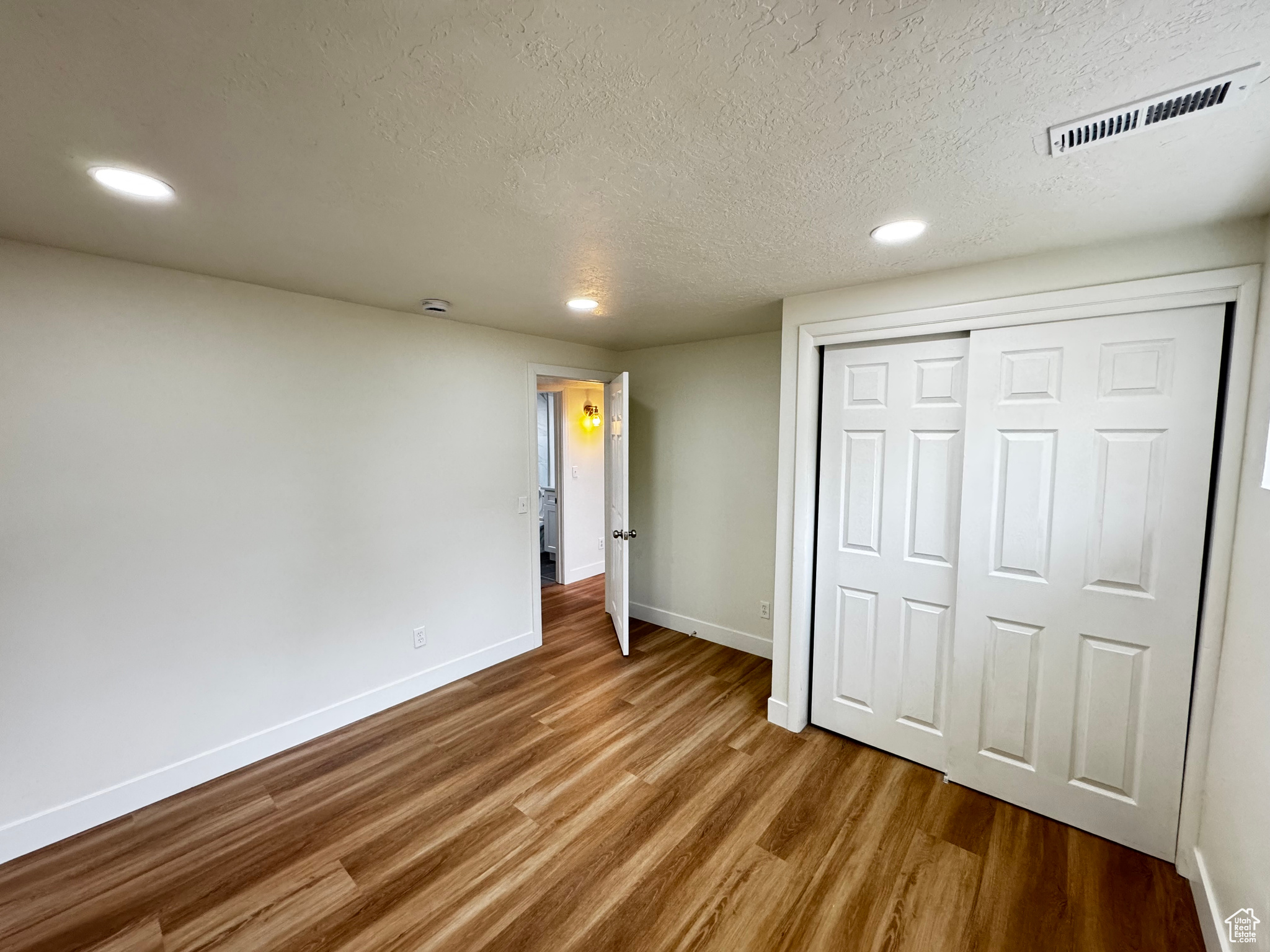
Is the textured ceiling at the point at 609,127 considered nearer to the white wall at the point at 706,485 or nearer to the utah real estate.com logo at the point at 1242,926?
the white wall at the point at 706,485

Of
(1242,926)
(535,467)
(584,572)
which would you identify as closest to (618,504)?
(535,467)

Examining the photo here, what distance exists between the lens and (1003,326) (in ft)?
6.56

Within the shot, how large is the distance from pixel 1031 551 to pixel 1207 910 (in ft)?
3.75

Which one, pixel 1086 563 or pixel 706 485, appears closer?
pixel 1086 563

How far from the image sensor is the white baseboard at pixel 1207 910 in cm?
142

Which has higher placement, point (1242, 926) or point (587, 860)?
point (1242, 926)

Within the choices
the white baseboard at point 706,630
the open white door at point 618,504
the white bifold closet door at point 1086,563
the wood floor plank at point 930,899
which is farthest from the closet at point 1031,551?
the open white door at point 618,504

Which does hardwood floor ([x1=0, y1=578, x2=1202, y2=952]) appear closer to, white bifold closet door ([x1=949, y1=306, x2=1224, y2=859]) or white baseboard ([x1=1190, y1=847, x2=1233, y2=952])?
white baseboard ([x1=1190, y1=847, x2=1233, y2=952])

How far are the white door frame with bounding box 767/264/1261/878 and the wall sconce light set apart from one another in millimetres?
3142

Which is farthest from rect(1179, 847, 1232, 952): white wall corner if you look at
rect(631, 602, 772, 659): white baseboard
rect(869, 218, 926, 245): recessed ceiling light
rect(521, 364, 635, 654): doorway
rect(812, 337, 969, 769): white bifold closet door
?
rect(521, 364, 635, 654): doorway

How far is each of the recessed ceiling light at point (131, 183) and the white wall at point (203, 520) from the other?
85 centimetres

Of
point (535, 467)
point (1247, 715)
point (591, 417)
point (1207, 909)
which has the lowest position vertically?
point (1207, 909)

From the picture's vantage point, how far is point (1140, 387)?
1.78 metres

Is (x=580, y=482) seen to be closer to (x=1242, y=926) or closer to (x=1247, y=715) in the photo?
(x=1247, y=715)
